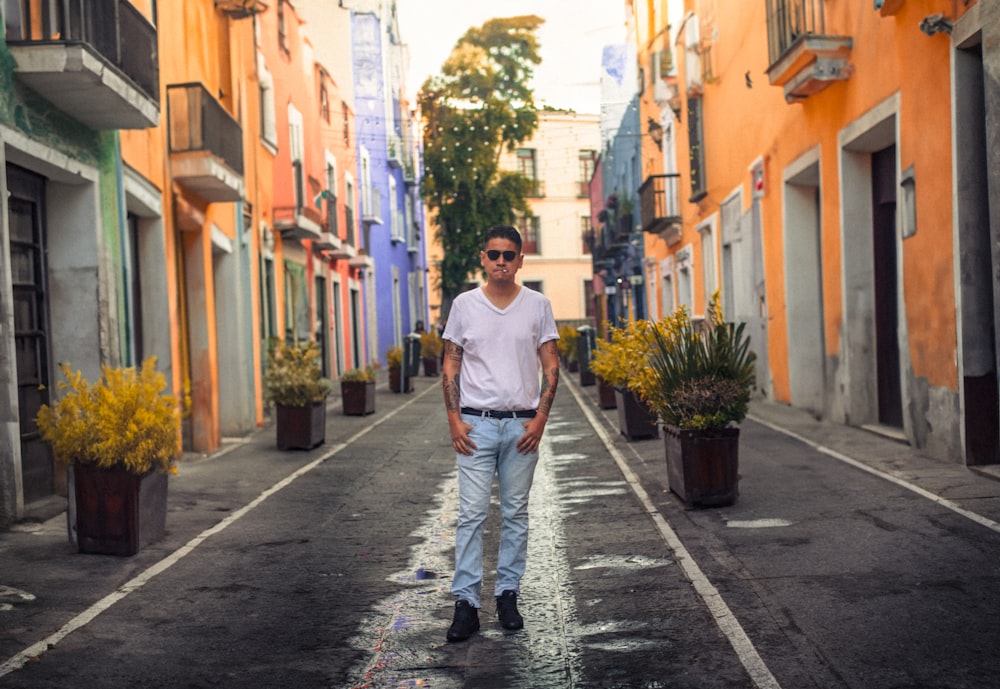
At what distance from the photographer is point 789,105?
1650 centimetres

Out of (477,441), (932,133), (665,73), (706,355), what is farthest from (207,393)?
(665,73)

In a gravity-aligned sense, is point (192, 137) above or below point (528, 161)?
below

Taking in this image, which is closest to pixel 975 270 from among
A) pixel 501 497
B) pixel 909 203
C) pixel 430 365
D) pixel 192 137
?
pixel 909 203

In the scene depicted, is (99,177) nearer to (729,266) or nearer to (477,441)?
(477,441)

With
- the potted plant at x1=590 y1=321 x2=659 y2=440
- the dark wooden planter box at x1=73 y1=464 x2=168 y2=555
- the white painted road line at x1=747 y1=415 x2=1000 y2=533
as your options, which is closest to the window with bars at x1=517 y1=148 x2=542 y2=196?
the potted plant at x1=590 y1=321 x2=659 y2=440

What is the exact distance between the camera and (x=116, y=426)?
316 inches

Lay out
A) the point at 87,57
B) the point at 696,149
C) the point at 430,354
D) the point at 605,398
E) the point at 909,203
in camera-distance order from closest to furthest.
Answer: the point at 87,57 → the point at 909,203 → the point at 605,398 → the point at 696,149 → the point at 430,354

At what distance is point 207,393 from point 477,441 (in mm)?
10818

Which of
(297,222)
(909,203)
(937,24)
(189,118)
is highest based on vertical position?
(189,118)

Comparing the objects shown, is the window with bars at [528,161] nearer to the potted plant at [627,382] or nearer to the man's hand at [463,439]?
the potted plant at [627,382]

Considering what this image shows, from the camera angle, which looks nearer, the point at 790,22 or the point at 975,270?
the point at 975,270

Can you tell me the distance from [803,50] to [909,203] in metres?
2.85

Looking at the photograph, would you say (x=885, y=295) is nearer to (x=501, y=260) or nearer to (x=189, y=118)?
(x=189, y=118)

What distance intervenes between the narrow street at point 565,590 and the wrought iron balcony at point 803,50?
183 inches
